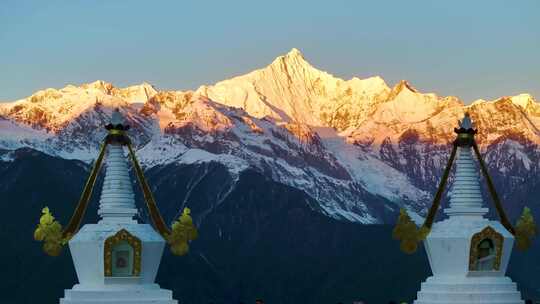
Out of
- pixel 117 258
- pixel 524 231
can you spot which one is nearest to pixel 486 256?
pixel 524 231

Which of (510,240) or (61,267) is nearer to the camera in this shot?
(510,240)

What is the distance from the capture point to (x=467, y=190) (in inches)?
2852

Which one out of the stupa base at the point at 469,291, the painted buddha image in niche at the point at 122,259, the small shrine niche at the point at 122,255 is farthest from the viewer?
the stupa base at the point at 469,291

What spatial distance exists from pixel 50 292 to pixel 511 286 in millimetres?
127599

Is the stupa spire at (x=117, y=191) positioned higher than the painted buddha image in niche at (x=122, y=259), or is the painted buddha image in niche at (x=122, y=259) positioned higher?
the stupa spire at (x=117, y=191)

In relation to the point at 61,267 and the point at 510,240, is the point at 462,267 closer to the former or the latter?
the point at 510,240

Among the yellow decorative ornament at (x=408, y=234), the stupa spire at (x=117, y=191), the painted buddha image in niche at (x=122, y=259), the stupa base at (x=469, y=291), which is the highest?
the stupa spire at (x=117, y=191)

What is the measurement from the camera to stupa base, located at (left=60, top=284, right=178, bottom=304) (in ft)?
226

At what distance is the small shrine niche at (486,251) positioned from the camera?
71438 mm

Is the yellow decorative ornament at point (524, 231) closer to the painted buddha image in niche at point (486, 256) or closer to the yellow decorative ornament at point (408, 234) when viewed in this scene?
the painted buddha image in niche at point (486, 256)

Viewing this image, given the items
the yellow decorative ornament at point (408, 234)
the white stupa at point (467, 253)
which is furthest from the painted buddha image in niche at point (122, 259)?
the white stupa at point (467, 253)

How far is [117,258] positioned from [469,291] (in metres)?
14.6

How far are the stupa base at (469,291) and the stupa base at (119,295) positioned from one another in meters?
10.9

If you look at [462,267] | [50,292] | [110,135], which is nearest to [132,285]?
[110,135]
